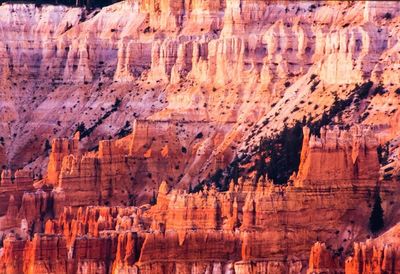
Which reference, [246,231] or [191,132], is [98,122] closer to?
[191,132]

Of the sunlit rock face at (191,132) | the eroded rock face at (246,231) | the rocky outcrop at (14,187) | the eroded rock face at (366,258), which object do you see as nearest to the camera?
the eroded rock face at (366,258)

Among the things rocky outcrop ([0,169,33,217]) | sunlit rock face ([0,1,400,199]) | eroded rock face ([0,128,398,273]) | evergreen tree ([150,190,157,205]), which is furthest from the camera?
rocky outcrop ([0,169,33,217])

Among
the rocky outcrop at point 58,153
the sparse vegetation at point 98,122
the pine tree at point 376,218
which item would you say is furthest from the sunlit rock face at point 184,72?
the pine tree at point 376,218

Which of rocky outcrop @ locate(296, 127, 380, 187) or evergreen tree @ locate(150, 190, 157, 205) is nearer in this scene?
rocky outcrop @ locate(296, 127, 380, 187)

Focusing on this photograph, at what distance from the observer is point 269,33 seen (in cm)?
14338

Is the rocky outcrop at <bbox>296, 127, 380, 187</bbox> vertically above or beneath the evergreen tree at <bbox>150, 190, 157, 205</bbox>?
above

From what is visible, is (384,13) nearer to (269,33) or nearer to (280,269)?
(269,33)

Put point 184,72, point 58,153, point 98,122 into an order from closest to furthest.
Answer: point 58,153 < point 184,72 < point 98,122

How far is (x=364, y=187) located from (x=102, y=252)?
10.3m

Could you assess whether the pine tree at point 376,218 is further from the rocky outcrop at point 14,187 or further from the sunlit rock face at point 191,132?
the rocky outcrop at point 14,187

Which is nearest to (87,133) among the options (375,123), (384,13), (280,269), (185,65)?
(185,65)

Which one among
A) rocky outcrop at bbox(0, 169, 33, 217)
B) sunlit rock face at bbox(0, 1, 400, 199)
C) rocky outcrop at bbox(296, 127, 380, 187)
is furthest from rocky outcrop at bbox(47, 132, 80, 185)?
rocky outcrop at bbox(296, 127, 380, 187)

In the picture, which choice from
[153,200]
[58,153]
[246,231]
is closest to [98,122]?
[58,153]

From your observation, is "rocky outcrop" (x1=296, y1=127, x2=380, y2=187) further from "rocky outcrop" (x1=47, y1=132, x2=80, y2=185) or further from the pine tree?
"rocky outcrop" (x1=47, y1=132, x2=80, y2=185)
